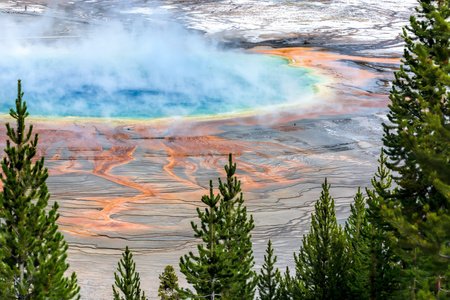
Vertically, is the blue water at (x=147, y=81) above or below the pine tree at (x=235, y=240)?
above

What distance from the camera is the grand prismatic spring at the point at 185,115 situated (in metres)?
24.7

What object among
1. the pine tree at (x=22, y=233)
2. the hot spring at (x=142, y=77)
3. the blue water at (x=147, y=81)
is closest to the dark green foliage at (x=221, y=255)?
the pine tree at (x=22, y=233)

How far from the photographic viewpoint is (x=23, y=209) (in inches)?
419

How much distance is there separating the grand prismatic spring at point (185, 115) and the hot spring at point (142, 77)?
160 mm

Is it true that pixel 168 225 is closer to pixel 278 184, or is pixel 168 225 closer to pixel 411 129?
pixel 278 184

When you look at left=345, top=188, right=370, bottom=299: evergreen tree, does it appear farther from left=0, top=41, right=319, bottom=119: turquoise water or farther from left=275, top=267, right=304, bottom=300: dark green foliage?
left=0, top=41, right=319, bottom=119: turquoise water

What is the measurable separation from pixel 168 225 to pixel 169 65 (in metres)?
25.3

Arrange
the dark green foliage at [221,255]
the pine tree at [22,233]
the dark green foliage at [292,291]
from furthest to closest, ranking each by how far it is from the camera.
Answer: the dark green foliage at [292,291] → the dark green foliage at [221,255] → the pine tree at [22,233]

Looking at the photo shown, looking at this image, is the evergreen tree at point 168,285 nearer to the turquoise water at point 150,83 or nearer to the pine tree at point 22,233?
the pine tree at point 22,233

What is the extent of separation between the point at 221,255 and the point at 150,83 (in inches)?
1211

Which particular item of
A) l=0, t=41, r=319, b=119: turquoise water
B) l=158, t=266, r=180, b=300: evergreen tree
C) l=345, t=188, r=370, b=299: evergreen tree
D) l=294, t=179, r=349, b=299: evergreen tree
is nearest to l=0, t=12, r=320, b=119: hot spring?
l=0, t=41, r=319, b=119: turquoise water

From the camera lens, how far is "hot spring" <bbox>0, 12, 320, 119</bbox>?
38241 mm

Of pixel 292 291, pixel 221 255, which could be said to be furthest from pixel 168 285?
pixel 221 255

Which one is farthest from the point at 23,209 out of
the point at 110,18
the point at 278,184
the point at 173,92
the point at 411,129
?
the point at 110,18
